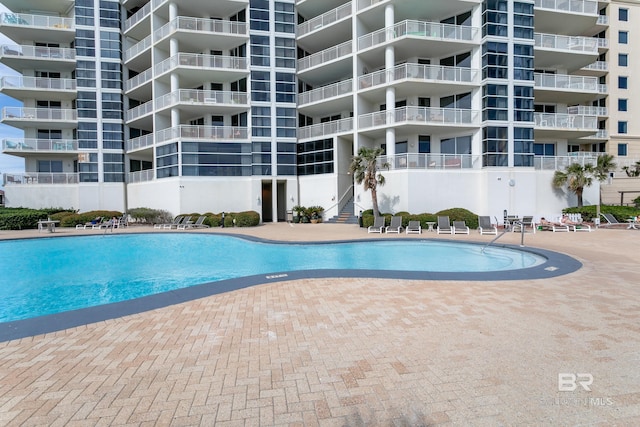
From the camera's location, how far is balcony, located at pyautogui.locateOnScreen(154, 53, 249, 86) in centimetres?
2419

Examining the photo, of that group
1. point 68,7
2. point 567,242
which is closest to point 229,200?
point 567,242

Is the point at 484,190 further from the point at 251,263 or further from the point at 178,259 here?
the point at 178,259

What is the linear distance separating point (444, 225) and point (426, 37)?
12.0m

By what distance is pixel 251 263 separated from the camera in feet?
38.9

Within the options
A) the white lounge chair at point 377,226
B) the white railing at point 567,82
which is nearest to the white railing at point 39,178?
the white lounge chair at point 377,226

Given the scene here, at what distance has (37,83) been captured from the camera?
27969 mm

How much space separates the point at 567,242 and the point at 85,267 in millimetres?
18612

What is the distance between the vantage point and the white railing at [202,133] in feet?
80.7

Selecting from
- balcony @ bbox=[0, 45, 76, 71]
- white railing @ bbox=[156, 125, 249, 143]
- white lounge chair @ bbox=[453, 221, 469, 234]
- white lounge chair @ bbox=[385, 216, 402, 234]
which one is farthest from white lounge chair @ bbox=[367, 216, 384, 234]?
balcony @ bbox=[0, 45, 76, 71]

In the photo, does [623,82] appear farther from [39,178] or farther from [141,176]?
[39,178]

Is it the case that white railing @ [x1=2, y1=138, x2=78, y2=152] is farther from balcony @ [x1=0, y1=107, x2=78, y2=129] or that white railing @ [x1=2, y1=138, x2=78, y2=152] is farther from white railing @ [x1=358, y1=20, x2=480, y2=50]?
white railing @ [x1=358, y1=20, x2=480, y2=50]

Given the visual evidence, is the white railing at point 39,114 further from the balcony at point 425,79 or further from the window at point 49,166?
the balcony at point 425,79

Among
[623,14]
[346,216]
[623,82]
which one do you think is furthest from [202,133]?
[623,14]

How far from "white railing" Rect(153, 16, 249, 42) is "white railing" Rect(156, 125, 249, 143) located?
699 centimetres
